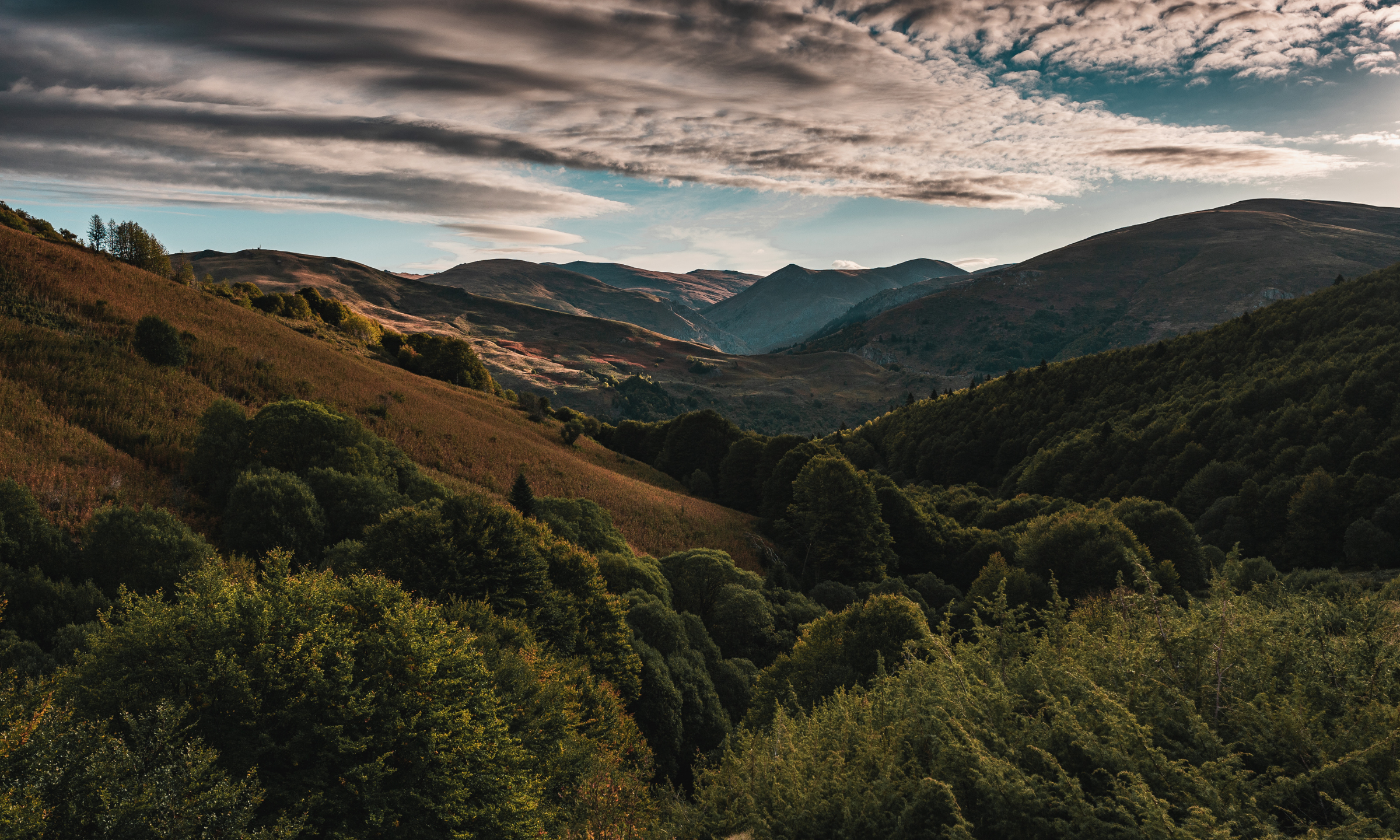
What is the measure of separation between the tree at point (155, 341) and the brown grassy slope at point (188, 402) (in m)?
0.80

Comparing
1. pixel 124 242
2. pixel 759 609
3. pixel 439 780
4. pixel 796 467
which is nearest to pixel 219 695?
pixel 439 780

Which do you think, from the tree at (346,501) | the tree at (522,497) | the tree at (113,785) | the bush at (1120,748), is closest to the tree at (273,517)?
the tree at (346,501)

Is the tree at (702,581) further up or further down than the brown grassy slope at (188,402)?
further down

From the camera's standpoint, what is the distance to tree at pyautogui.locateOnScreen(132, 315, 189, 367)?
38844mm

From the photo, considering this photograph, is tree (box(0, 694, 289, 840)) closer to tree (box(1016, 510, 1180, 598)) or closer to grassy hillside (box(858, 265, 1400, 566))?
A: tree (box(1016, 510, 1180, 598))

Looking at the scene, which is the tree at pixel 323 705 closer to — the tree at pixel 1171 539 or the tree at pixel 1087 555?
the tree at pixel 1087 555

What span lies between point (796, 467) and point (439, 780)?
5923cm

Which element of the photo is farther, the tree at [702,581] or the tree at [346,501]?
the tree at [702,581]

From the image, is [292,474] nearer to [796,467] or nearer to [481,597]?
[481,597]

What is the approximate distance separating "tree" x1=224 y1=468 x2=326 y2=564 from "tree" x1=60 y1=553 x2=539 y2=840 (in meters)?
12.8

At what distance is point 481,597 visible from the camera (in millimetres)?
23156

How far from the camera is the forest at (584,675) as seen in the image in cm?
1018

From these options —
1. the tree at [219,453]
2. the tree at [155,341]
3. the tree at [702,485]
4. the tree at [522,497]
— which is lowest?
the tree at [702,485]

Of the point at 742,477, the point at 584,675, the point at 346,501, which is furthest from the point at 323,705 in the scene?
the point at 742,477
